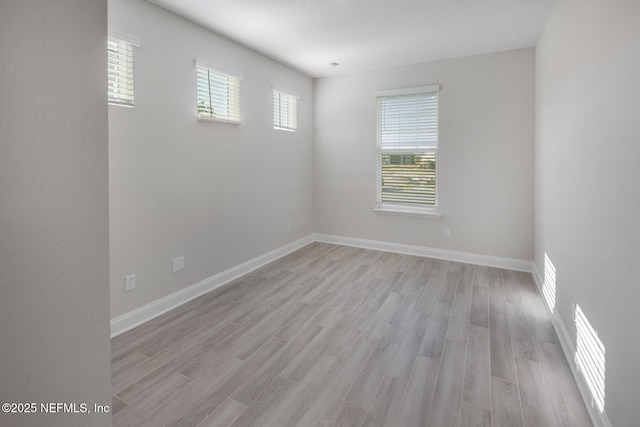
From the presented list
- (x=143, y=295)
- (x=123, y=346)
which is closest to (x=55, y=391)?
(x=123, y=346)

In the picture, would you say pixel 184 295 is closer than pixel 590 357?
No

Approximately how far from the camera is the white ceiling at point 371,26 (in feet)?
9.46

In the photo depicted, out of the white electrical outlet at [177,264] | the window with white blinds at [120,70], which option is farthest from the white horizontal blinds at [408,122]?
the window with white blinds at [120,70]

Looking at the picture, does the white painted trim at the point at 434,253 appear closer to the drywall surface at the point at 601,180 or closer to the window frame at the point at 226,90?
the drywall surface at the point at 601,180

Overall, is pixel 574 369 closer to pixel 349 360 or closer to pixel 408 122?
pixel 349 360

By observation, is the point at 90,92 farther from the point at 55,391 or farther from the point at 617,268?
the point at 617,268

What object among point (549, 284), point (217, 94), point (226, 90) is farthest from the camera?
point (226, 90)

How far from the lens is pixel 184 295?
10.6 feet

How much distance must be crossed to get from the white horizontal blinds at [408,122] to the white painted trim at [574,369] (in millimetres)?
2543

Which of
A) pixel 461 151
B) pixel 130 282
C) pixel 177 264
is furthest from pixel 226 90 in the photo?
pixel 461 151

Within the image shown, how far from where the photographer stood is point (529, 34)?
3.52m

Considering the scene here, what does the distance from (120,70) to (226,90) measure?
1.20 meters

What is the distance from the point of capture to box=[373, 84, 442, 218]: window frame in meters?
4.53

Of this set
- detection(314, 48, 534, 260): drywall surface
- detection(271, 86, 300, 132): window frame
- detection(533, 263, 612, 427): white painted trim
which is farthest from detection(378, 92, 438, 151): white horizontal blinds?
detection(533, 263, 612, 427): white painted trim
